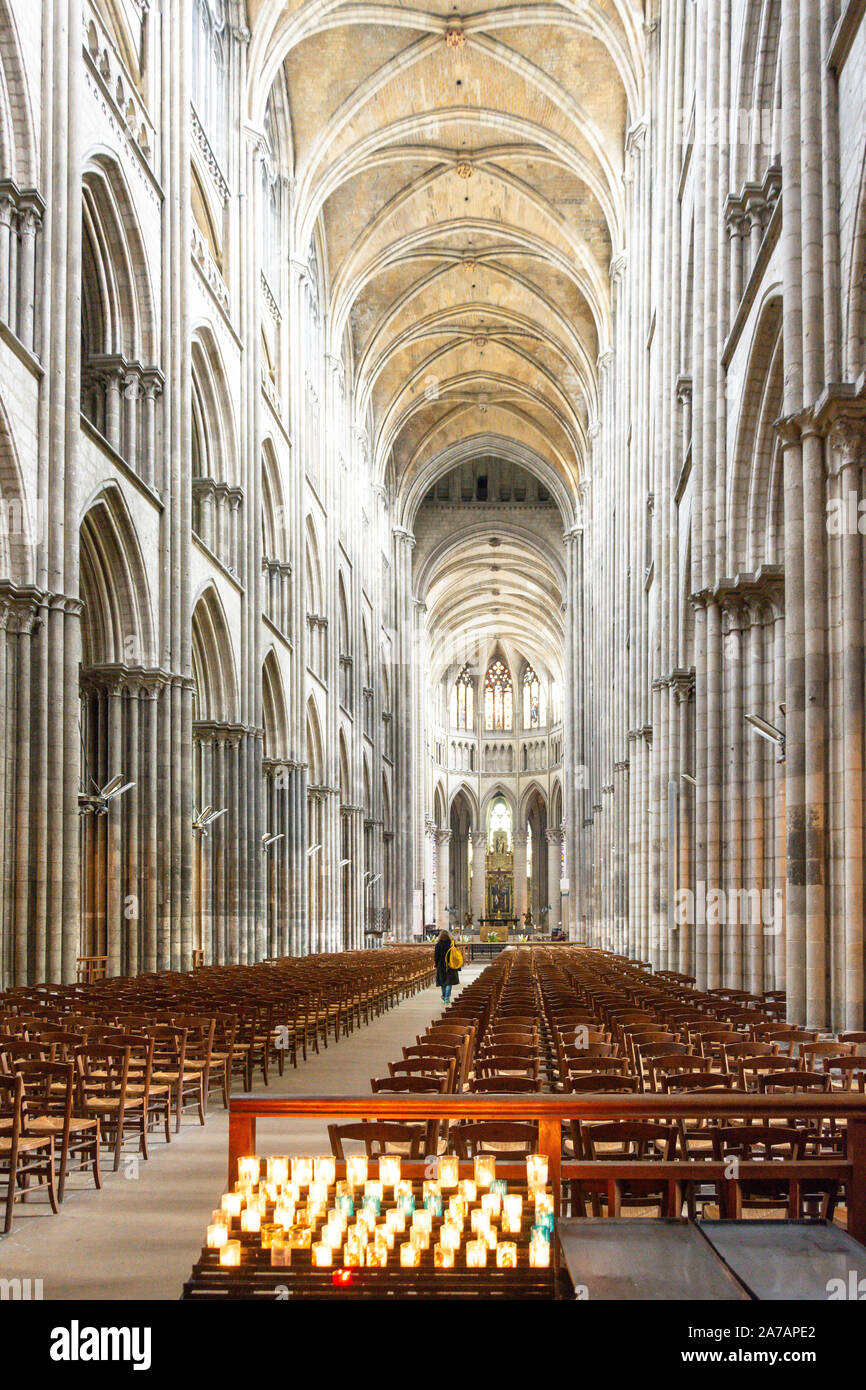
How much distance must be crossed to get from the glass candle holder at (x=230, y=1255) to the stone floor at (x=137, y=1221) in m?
2.44

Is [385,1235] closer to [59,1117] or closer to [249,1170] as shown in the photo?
[249,1170]

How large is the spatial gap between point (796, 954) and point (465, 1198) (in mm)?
10843

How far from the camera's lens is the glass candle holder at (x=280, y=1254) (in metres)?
3.56

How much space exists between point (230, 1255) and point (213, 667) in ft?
92.4

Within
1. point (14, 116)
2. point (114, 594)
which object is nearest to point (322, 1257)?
point (14, 116)

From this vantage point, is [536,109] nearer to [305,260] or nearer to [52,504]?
[305,260]

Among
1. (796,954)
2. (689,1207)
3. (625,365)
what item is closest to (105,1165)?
(689,1207)

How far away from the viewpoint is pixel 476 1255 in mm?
3609

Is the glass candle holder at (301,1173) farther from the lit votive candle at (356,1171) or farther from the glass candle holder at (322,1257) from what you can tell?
the glass candle holder at (322,1257)

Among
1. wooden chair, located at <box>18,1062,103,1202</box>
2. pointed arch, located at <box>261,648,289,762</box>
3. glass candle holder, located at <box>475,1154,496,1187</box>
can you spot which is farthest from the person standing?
glass candle holder, located at <box>475,1154,496,1187</box>

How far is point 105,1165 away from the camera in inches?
368

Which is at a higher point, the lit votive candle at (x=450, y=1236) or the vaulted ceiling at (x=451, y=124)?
the vaulted ceiling at (x=451, y=124)

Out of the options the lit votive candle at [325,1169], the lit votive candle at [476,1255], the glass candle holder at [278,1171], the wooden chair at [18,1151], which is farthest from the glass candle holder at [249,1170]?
the wooden chair at [18,1151]

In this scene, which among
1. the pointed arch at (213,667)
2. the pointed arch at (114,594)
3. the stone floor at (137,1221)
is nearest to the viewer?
the stone floor at (137,1221)
